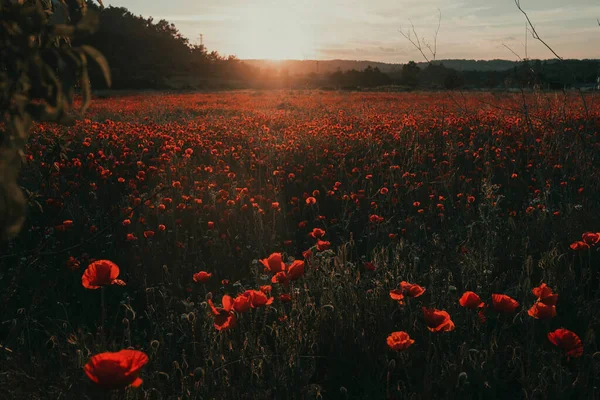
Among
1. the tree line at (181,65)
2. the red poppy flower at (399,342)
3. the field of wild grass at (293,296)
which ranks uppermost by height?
the tree line at (181,65)

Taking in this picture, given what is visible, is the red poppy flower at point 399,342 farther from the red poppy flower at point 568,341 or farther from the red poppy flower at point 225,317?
the red poppy flower at point 225,317

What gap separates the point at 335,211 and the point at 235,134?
3.59 meters

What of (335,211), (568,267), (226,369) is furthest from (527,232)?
(226,369)

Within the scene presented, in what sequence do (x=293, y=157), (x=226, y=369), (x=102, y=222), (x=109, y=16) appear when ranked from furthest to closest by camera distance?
(x=109, y=16)
(x=293, y=157)
(x=102, y=222)
(x=226, y=369)

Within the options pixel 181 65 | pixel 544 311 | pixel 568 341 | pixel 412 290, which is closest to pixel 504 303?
pixel 544 311

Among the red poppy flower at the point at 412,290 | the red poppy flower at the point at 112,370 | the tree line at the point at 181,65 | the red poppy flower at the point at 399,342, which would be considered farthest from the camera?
the tree line at the point at 181,65

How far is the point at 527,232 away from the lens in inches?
146

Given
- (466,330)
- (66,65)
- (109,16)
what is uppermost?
(109,16)

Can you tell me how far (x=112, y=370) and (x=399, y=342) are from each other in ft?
3.39

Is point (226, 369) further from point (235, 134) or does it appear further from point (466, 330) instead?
point (235, 134)

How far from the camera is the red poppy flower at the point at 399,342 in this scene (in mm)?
1907

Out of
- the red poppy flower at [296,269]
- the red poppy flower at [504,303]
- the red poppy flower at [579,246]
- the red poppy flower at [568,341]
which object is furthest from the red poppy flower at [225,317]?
the red poppy flower at [579,246]

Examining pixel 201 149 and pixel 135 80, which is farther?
pixel 135 80

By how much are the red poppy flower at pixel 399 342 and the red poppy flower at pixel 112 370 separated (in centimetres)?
92
